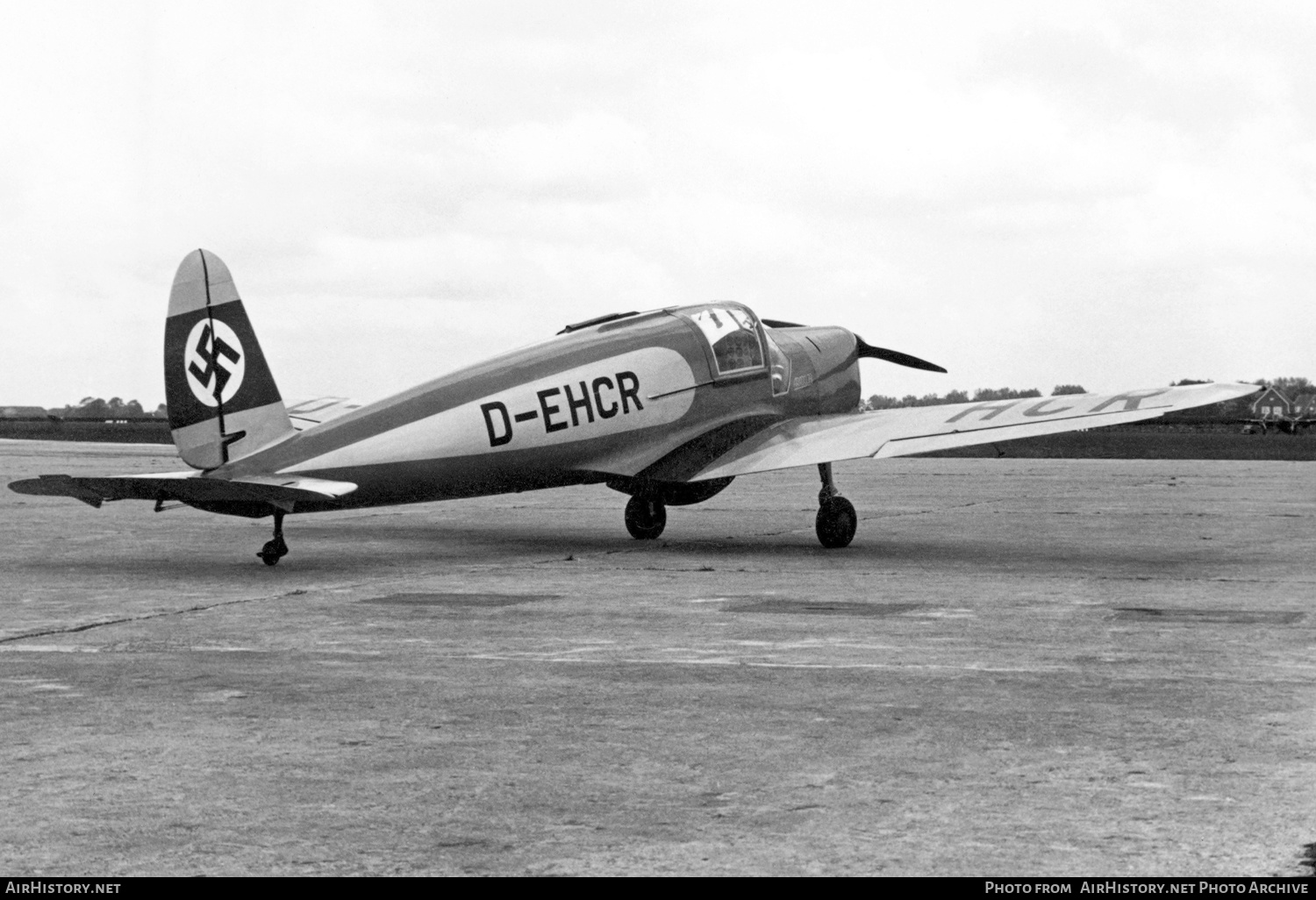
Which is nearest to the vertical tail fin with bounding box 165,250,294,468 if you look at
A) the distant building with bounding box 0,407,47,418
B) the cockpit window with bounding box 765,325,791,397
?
the cockpit window with bounding box 765,325,791,397

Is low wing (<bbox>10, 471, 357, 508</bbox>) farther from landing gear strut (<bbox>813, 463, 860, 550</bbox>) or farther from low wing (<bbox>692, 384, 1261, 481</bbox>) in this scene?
landing gear strut (<bbox>813, 463, 860, 550</bbox>)

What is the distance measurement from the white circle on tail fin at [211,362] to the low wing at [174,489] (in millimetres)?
1145

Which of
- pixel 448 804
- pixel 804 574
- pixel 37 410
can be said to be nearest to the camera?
pixel 448 804

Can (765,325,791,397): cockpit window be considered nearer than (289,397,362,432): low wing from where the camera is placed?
Yes

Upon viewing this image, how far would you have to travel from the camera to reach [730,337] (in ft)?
61.4

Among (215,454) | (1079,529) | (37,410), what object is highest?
(37,410)

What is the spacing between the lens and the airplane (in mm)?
14625

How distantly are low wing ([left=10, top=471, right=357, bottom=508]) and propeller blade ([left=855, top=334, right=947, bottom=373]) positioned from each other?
895 centimetres

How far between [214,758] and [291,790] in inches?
26.8

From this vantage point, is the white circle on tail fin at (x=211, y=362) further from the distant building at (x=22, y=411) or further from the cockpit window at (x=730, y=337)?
the distant building at (x=22, y=411)

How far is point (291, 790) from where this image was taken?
5688 millimetres

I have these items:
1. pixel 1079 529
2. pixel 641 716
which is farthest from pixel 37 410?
pixel 641 716

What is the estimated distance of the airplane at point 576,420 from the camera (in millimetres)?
14625
